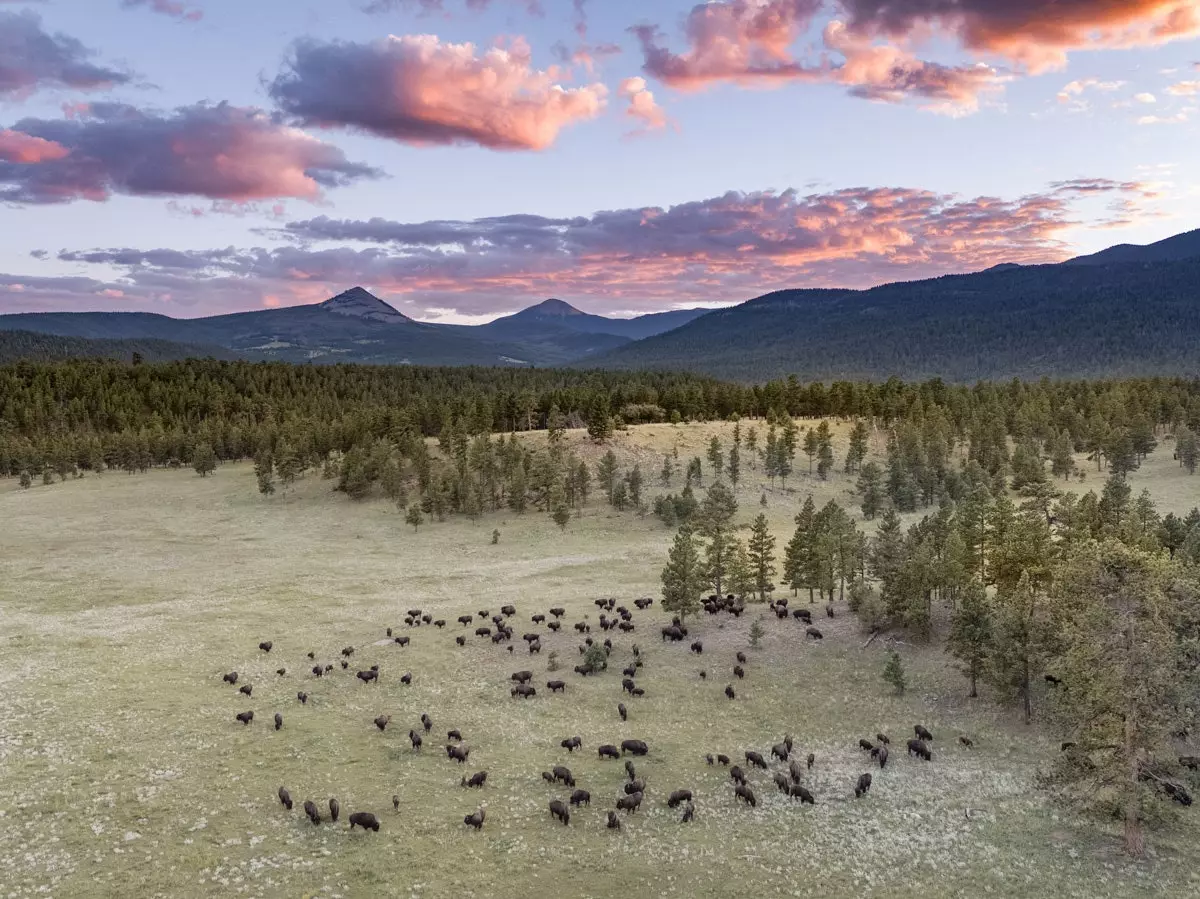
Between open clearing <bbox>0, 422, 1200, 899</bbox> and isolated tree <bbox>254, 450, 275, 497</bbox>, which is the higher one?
isolated tree <bbox>254, 450, 275, 497</bbox>

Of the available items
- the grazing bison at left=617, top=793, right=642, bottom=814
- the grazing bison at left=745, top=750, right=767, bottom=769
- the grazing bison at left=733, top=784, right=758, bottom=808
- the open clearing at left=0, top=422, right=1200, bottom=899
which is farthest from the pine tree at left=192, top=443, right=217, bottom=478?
the grazing bison at left=733, top=784, right=758, bottom=808

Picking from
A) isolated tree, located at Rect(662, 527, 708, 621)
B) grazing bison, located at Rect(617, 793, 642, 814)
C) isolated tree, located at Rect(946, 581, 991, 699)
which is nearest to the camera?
grazing bison, located at Rect(617, 793, 642, 814)

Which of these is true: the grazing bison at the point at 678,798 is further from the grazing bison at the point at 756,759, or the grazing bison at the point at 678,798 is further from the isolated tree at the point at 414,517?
the isolated tree at the point at 414,517

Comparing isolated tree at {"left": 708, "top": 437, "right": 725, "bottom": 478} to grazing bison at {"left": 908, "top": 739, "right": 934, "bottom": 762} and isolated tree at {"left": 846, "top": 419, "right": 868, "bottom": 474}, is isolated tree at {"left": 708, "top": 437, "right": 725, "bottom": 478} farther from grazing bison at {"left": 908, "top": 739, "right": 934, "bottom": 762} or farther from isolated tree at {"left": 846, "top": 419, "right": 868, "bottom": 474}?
grazing bison at {"left": 908, "top": 739, "right": 934, "bottom": 762}

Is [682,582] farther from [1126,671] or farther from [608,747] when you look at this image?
[1126,671]

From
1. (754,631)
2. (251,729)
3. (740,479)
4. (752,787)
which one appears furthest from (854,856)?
(740,479)

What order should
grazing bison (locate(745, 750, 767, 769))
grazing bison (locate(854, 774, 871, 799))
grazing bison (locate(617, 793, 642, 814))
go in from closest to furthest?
grazing bison (locate(617, 793, 642, 814)) → grazing bison (locate(854, 774, 871, 799)) → grazing bison (locate(745, 750, 767, 769))

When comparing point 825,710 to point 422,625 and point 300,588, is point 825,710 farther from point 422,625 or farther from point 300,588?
point 300,588
